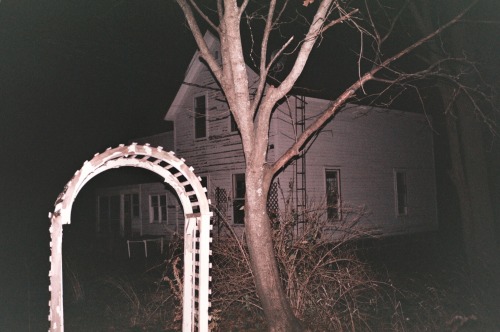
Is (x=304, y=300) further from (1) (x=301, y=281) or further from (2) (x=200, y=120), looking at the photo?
(2) (x=200, y=120)

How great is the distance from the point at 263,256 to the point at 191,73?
43.1 ft

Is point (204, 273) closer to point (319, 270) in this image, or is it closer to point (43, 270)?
point (319, 270)

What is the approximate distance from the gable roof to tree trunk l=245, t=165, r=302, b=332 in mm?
11249

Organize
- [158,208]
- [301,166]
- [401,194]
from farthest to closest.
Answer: [158,208] → [401,194] → [301,166]

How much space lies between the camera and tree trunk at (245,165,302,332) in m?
5.95

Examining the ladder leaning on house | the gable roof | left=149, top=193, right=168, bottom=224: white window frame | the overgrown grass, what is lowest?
the overgrown grass

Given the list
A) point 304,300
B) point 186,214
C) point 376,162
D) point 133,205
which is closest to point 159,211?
point 133,205

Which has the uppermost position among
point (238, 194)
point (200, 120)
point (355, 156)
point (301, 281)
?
point (200, 120)

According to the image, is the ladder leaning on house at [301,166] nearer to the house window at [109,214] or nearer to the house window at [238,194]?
the house window at [238,194]

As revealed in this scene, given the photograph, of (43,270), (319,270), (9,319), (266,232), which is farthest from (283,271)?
(43,270)

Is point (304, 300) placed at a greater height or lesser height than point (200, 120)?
lesser

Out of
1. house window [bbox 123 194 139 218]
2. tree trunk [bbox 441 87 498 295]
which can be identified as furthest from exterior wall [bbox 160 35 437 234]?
house window [bbox 123 194 139 218]

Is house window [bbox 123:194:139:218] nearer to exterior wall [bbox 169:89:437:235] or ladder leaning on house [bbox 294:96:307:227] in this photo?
exterior wall [bbox 169:89:437:235]

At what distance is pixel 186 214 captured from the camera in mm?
5828
